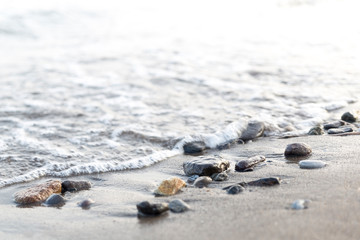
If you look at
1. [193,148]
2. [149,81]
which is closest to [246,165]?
[193,148]

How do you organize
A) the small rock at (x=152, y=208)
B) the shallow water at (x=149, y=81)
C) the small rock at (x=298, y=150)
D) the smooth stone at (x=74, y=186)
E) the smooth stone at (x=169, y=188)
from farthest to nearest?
the shallow water at (x=149, y=81)
the small rock at (x=298, y=150)
the smooth stone at (x=74, y=186)
the smooth stone at (x=169, y=188)
the small rock at (x=152, y=208)

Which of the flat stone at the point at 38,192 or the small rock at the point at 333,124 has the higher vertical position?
the small rock at the point at 333,124

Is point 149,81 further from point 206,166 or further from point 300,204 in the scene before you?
point 300,204

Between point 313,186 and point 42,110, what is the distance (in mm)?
3111

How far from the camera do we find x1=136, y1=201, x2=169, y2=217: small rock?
2.33 metres

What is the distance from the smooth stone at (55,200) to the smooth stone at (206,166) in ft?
2.57

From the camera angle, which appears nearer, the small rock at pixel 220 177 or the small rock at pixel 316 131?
the small rock at pixel 220 177

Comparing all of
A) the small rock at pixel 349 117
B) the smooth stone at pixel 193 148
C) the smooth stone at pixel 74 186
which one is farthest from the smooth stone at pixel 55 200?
the small rock at pixel 349 117

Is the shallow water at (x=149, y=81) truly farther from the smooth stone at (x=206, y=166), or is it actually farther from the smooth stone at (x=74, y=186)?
the smooth stone at (x=206, y=166)

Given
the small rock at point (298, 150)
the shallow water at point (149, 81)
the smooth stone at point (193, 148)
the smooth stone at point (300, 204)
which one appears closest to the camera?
the smooth stone at point (300, 204)

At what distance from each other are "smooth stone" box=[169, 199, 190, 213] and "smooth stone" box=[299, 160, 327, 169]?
87 centimetres

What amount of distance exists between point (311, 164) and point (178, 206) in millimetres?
946

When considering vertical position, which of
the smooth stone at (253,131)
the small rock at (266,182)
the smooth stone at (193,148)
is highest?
the small rock at (266,182)

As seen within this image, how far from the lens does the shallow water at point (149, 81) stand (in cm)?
389
